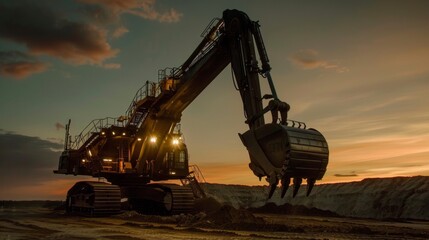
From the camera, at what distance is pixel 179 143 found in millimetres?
21859

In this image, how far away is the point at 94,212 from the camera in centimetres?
1952

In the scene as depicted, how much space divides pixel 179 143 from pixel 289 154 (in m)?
12.4

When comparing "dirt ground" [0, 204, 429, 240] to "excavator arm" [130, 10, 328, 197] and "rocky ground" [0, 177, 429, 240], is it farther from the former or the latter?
"excavator arm" [130, 10, 328, 197]

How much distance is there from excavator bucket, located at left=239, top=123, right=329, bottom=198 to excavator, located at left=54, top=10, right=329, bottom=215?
0.08ft

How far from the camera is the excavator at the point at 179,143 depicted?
34.6ft

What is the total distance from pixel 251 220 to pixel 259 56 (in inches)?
243

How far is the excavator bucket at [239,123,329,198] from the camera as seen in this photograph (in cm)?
1008

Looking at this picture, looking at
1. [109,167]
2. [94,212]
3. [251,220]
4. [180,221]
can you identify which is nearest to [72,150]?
[109,167]

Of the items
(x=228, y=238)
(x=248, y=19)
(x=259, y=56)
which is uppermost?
(x=248, y=19)

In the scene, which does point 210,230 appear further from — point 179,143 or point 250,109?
point 179,143

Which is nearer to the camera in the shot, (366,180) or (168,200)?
(168,200)

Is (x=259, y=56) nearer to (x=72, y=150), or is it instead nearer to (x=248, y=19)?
(x=248, y=19)

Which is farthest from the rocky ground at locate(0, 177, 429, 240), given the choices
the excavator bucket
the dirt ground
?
the excavator bucket

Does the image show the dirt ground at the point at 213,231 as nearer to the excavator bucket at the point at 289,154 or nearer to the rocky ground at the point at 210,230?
the rocky ground at the point at 210,230
